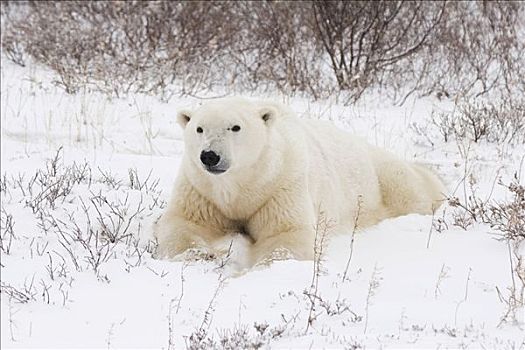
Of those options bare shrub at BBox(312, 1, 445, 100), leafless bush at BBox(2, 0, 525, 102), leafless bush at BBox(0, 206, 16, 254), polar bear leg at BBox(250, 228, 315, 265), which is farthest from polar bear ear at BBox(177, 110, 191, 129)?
bare shrub at BBox(312, 1, 445, 100)

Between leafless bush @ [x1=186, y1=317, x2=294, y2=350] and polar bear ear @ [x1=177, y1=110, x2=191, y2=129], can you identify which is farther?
polar bear ear @ [x1=177, y1=110, x2=191, y2=129]

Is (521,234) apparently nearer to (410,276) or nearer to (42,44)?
(410,276)

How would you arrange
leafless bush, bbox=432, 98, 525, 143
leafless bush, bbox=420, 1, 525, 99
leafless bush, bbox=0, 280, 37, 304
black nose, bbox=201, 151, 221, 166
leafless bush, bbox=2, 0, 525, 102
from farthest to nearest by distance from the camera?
leafless bush, bbox=2, 0, 525, 102 → leafless bush, bbox=420, 1, 525, 99 → leafless bush, bbox=432, 98, 525, 143 → black nose, bbox=201, 151, 221, 166 → leafless bush, bbox=0, 280, 37, 304

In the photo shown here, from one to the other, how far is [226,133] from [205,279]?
2.52 ft

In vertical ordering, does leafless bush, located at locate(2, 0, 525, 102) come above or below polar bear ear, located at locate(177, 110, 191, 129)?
above

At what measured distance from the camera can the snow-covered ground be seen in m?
2.55

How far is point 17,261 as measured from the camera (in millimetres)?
3121

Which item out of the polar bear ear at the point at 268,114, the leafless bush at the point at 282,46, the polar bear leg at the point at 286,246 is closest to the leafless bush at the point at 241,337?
the polar bear leg at the point at 286,246

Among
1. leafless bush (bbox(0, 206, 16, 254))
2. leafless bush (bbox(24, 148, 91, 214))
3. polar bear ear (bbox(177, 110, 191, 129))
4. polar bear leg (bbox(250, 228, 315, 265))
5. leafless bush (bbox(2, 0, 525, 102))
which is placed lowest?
polar bear leg (bbox(250, 228, 315, 265))

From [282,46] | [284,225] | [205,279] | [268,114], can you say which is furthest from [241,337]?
[282,46]

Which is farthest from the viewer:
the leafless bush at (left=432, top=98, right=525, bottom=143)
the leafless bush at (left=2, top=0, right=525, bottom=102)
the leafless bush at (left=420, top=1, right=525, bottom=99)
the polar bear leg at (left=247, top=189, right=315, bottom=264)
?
the leafless bush at (left=2, top=0, right=525, bottom=102)

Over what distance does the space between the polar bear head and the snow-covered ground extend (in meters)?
0.44

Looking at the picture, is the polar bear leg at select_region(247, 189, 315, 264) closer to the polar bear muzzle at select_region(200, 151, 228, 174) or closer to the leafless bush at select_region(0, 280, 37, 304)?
the polar bear muzzle at select_region(200, 151, 228, 174)

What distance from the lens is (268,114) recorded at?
3938 mm
